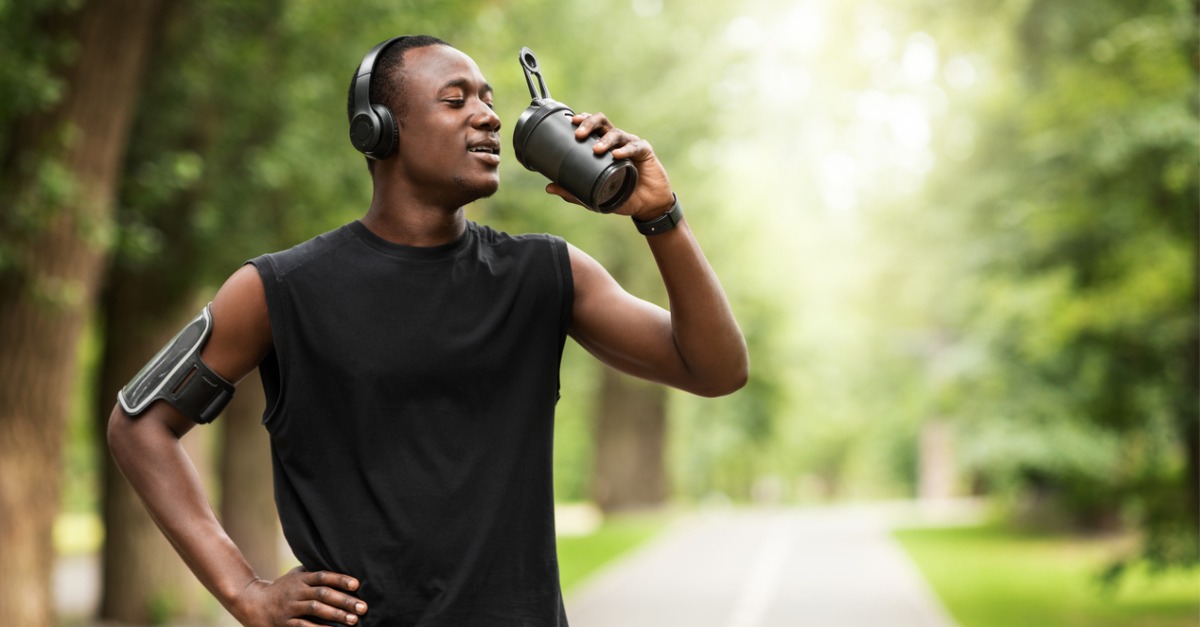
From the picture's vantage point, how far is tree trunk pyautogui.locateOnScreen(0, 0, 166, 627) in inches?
348

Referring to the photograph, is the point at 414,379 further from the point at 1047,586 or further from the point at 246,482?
the point at 1047,586

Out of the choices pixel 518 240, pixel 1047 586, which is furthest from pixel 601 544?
pixel 518 240

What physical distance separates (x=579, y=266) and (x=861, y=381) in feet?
118

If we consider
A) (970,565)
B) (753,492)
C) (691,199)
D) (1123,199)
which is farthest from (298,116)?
(753,492)

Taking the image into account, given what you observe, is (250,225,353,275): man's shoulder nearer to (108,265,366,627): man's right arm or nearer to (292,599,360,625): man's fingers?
(108,265,366,627): man's right arm

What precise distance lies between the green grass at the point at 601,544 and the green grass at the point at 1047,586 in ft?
15.0

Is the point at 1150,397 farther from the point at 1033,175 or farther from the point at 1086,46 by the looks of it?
the point at 1086,46

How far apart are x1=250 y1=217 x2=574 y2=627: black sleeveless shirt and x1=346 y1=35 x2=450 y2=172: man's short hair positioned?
24cm

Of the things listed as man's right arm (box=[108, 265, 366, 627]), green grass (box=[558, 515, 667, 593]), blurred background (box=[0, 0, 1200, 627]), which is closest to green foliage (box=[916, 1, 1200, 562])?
blurred background (box=[0, 0, 1200, 627])

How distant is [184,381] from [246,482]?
13.1 m

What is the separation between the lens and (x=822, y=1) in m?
17.4

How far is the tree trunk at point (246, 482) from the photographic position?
49.9 ft

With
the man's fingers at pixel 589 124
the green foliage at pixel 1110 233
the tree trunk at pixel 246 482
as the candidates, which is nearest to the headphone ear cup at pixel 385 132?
the man's fingers at pixel 589 124

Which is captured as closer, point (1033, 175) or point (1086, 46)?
point (1086, 46)
